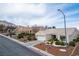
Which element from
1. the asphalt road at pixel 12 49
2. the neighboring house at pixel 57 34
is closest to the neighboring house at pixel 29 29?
the neighboring house at pixel 57 34

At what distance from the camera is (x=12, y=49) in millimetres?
3918

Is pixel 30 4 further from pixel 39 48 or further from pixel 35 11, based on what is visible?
pixel 39 48

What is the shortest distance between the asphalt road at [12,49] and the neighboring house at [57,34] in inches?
11.7

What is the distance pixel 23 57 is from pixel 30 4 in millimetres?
886

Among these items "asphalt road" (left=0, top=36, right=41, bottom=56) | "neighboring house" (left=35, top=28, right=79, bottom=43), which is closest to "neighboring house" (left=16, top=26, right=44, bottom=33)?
"neighboring house" (left=35, top=28, right=79, bottom=43)

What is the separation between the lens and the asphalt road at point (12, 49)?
3883mm

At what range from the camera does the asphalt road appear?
153 inches

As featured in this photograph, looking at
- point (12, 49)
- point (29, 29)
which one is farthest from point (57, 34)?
point (12, 49)

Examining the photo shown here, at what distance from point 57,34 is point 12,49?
792mm

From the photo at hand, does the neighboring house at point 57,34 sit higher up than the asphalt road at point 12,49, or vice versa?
the neighboring house at point 57,34

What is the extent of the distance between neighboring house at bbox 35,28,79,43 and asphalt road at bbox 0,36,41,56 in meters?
0.30

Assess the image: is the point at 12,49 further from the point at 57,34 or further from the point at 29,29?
the point at 57,34

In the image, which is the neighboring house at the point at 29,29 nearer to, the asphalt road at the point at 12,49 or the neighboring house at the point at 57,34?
the neighboring house at the point at 57,34

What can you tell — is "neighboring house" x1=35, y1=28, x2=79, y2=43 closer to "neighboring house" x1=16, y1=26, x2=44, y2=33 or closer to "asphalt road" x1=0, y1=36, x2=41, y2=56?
"neighboring house" x1=16, y1=26, x2=44, y2=33
